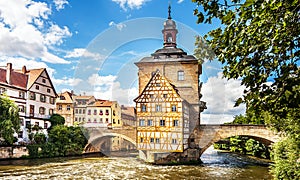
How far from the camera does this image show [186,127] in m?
24.6

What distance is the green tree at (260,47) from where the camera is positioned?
341cm

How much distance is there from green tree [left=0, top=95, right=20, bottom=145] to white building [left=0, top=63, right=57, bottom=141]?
2176 millimetres

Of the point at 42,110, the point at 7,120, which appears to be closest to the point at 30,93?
the point at 42,110

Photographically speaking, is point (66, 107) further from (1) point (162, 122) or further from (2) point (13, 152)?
(1) point (162, 122)

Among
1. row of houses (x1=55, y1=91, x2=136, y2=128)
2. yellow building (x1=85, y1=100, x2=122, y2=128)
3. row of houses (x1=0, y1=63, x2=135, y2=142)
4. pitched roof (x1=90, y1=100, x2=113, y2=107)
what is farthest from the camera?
pitched roof (x1=90, y1=100, x2=113, y2=107)

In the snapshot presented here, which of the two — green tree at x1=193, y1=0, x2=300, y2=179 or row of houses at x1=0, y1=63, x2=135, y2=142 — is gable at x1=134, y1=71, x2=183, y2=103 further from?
green tree at x1=193, y1=0, x2=300, y2=179

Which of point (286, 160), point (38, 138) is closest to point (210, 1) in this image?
point (286, 160)

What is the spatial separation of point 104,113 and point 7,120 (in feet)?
57.6

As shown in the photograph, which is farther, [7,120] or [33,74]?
[33,74]

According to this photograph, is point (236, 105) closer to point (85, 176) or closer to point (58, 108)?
point (85, 176)

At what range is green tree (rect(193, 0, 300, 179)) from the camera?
3.41 meters

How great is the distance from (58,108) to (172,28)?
22792 mm

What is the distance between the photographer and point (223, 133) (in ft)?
79.3

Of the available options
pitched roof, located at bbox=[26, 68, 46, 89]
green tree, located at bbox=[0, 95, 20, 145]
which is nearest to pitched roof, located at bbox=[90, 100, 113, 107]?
pitched roof, located at bbox=[26, 68, 46, 89]
